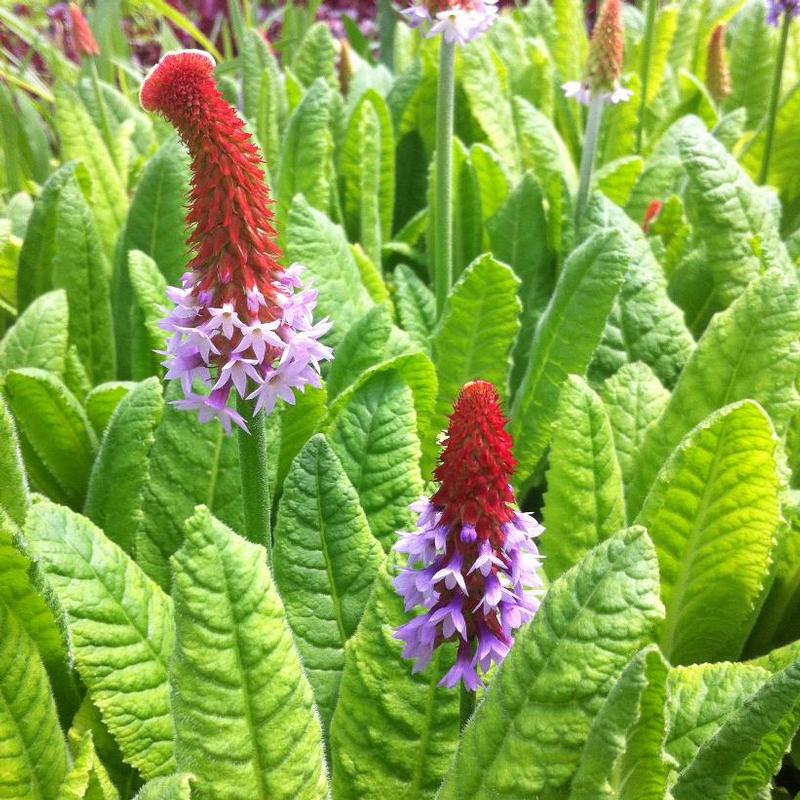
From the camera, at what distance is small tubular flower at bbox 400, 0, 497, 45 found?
6.13 ft

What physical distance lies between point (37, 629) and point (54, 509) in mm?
146

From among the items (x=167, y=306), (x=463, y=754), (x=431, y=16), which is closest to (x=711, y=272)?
(x=431, y=16)

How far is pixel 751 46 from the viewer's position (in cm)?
321

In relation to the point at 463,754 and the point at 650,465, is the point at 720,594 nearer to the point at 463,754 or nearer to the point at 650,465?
the point at 650,465

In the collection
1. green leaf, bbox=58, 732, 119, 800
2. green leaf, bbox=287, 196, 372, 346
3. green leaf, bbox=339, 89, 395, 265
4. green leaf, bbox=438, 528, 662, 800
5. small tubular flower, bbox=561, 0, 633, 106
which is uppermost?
small tubular flower, bbox=561, 0, 633, 106

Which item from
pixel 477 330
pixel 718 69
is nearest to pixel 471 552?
pixel 477 330

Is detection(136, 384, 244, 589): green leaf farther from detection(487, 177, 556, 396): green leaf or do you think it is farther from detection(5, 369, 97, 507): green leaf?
detection(487, 177, 556, 396): green leaf

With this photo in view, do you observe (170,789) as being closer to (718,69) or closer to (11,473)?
(11,473)

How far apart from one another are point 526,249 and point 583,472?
0.97 m

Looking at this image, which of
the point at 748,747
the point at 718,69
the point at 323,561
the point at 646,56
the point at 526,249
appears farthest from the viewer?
the point at 718,69

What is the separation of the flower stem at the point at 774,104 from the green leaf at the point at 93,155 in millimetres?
1605

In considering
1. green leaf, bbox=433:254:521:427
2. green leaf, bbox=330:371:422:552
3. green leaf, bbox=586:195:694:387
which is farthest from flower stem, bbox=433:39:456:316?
green leaf, bbox=330:371:422:552

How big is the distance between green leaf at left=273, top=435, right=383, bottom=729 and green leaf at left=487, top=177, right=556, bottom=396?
1020 millimetres

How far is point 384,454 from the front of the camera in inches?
60.2
